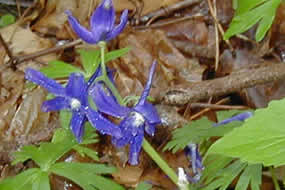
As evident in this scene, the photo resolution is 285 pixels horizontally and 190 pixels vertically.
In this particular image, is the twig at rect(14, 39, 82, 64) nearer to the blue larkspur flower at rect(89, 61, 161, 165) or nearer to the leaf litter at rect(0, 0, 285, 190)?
the leaf litter at rect(0, 0, 285, 190)

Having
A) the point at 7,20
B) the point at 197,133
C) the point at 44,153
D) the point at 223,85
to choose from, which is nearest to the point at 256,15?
the point at 223,85

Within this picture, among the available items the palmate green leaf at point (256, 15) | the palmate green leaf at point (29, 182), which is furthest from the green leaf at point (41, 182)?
the palmate green leaf at point (256, 15)

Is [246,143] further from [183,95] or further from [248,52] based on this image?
[248,52]

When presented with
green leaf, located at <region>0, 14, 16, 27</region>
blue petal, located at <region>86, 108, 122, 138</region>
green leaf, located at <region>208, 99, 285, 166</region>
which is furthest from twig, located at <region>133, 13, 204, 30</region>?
green leaf, located at <region>208, 99, 285, 166</region>

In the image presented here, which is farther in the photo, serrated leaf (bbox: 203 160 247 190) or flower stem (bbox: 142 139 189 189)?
Result: serrated leaf (bbox: 203 160 247 190)

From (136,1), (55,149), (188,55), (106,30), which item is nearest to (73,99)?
(106,30)

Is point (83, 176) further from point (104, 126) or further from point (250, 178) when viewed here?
A: point (250, 178)
